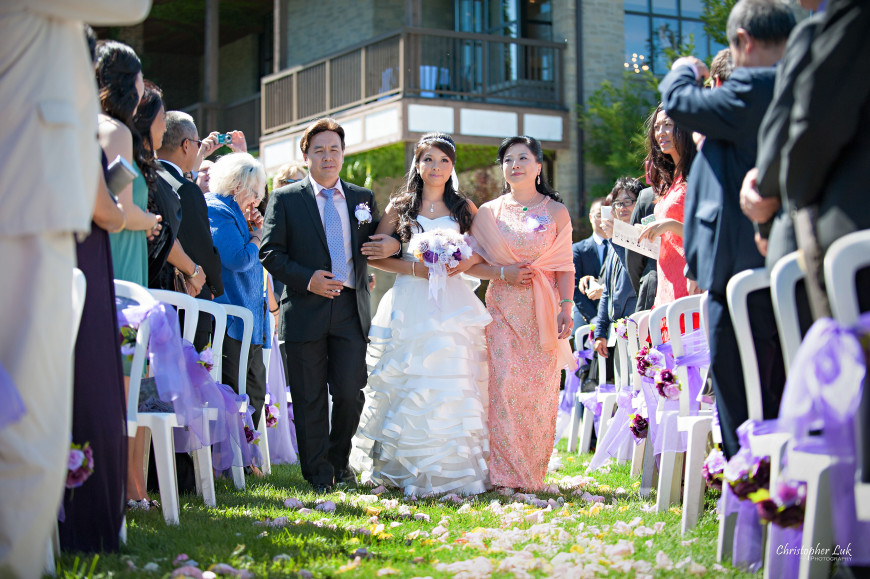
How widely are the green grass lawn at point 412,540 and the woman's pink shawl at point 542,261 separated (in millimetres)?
1103

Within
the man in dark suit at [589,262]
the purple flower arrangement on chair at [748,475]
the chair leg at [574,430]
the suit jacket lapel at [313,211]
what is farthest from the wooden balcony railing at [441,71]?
the purple flower arrangement on chair at [748,475]

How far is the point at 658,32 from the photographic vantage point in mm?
17953

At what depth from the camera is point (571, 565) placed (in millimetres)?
3555

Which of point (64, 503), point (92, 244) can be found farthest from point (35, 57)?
point (64, 503)

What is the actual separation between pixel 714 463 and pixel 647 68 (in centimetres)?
1404

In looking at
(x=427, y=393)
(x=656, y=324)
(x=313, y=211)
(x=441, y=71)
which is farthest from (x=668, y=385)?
(x=441, y=71)

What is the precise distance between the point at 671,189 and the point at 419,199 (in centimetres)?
180

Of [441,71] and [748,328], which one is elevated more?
[441,71]

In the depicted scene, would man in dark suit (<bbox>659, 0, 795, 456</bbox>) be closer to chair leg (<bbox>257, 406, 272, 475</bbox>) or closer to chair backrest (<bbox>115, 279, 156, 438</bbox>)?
chair backrest (<bbox>115, 279, 156, 438</bbox>)

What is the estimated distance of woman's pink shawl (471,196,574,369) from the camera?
6.40 metres

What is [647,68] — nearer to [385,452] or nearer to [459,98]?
[459,98]

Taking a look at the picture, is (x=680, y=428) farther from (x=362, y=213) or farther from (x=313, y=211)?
(x=313, y=211)

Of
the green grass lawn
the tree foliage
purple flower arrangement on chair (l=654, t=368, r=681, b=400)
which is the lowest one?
the green grass lawn

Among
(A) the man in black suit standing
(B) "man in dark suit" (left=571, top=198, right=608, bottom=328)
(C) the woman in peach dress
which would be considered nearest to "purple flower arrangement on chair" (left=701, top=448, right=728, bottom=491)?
(C) the woman in peach dress
